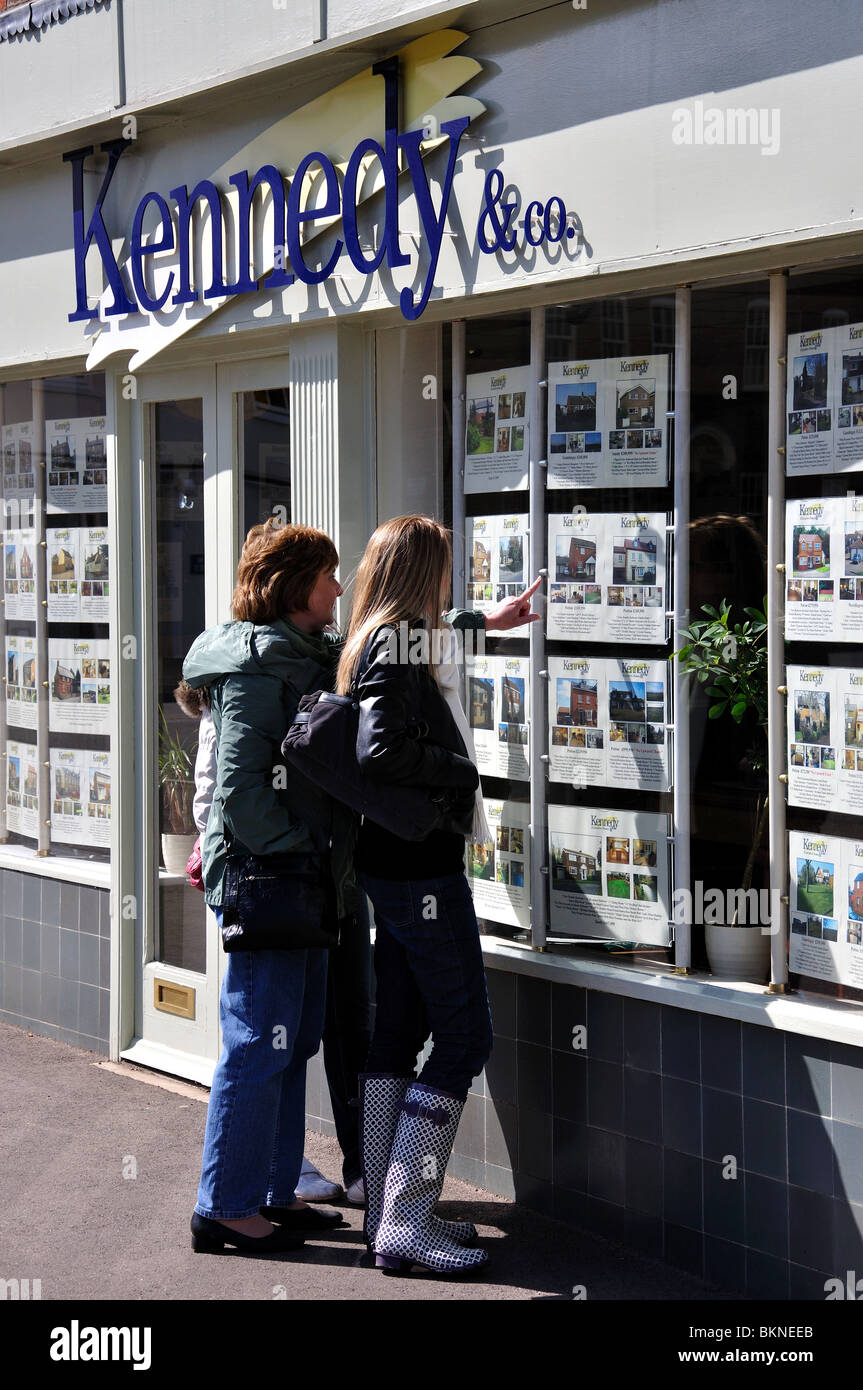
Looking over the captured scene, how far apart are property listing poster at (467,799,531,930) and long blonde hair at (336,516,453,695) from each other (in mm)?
1074

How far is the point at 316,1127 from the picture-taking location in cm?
573

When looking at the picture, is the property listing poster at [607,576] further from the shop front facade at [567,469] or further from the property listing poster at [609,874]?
the property listing poster at [609,874]

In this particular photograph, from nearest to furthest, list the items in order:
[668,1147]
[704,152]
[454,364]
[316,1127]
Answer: [704,152], [668,1147], [454,364], [316,1127]

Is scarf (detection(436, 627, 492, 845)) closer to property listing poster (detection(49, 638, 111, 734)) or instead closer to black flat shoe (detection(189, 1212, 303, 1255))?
black flat shoe (detection(189, 1212, 303, 1255))

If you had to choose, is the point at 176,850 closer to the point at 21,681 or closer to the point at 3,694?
the point at 21,681

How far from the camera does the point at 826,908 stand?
4.26m

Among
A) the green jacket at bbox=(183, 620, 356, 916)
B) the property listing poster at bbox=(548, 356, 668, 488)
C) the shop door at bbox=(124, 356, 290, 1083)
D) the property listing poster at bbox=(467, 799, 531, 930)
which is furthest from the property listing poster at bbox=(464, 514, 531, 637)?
the shop door at bbox=(124, 356, 290, 1083)

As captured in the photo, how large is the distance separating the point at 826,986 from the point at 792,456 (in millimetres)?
1562

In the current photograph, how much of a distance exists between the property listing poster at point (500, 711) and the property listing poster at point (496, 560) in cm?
14

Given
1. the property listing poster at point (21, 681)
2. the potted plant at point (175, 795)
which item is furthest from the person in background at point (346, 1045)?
the property listing poster at point (21, 681)

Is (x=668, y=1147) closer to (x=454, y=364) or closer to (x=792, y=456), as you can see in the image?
(x=792, y=456)

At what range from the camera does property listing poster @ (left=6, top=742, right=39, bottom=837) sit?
7.23 meters
